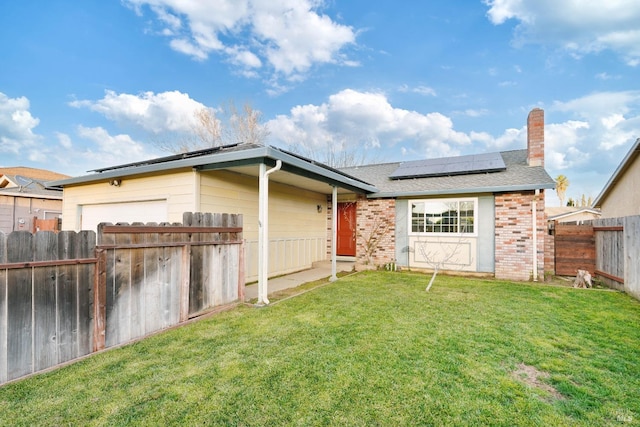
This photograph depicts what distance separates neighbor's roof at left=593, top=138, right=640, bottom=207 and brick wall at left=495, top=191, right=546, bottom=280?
13.6 ft

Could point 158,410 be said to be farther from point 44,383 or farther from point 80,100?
point 80,100

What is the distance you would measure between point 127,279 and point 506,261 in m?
8.72

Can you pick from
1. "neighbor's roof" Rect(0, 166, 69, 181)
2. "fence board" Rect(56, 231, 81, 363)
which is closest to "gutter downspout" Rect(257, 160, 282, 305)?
"fence board" Rect(56, 231, 81, 363)

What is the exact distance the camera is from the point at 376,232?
9.34 metres

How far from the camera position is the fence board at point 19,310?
249 cm

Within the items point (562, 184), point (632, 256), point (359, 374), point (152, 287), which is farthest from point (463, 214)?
point (562, 184)

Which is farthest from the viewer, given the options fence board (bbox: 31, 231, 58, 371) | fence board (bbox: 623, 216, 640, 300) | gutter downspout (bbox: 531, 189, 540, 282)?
gutter downspout (bbox: 531, 189, 540, 282)

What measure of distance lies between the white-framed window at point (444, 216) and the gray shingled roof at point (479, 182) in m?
0.42

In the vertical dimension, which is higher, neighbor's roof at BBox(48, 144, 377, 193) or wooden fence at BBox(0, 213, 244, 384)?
neighbor's roof at BBox(48, 144, 377, 193)

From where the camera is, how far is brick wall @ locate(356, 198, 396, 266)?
920 cm

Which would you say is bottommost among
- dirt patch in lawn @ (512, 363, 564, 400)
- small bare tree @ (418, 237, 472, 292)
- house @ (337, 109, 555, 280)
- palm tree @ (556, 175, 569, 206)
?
dirt patch in lawn @ (512, 363, 564, 400)

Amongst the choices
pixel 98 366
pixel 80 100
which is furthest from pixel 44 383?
pixel 80 100

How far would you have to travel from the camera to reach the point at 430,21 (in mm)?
8984

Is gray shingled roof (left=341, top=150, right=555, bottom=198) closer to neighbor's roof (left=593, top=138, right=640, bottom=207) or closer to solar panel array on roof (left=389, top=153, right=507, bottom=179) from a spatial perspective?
solar panel array on roof (left=389, top=153, right=507, bottom=179)
